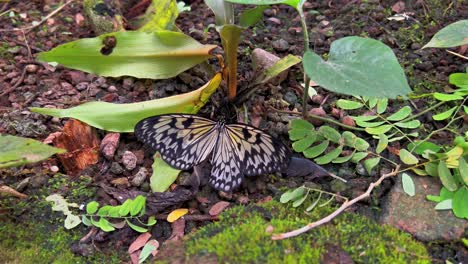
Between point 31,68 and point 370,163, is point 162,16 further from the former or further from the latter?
point 370,163

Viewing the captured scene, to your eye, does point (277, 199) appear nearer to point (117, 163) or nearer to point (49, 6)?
point (117, 163)

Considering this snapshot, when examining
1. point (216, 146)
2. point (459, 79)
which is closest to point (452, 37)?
point (459, 79)

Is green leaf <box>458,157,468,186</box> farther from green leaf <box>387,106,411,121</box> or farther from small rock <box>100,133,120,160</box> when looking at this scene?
small rock <box>100,133,120,160</box>

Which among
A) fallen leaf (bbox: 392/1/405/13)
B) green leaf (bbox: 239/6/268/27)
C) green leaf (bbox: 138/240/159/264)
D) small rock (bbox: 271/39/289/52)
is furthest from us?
fallen leaf (bbox: 392/1/405/13)

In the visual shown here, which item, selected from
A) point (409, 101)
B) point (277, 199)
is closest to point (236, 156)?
point (277, 199)

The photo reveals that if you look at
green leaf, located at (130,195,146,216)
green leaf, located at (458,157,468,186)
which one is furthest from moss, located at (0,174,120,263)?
green leaf, located at (458,157,468,186)

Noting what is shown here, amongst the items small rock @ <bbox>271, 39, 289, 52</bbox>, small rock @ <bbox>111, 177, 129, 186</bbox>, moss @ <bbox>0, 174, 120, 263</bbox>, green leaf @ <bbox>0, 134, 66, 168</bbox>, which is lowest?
moss @ <bbox>0, 174, 120, 263</bbox>

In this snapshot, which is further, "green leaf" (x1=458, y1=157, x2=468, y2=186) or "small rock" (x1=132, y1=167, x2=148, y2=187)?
"small rock" (x1=132, y1=167, x2=148, y2=187)
